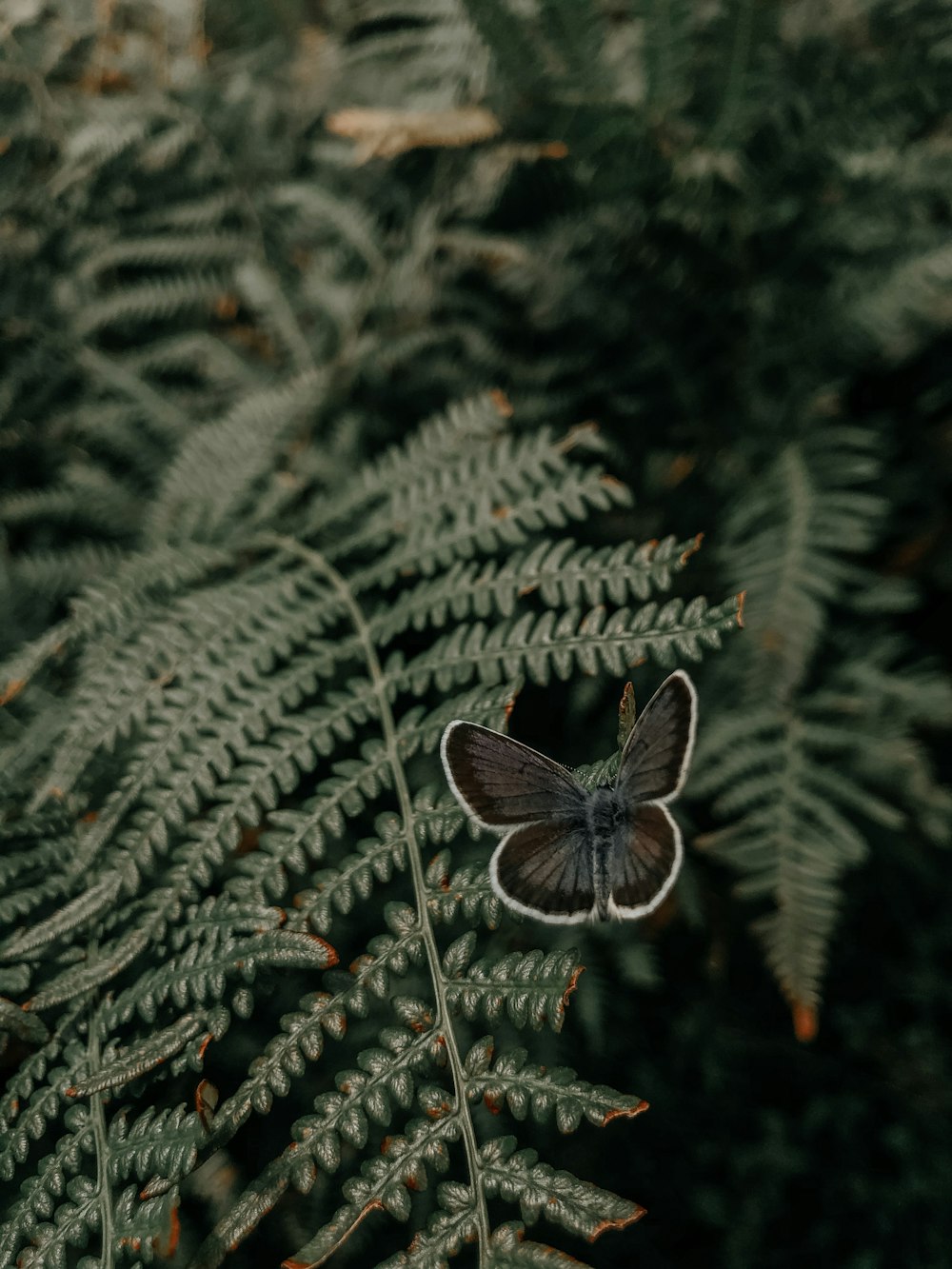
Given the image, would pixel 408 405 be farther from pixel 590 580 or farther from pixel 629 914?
pixel 629 914

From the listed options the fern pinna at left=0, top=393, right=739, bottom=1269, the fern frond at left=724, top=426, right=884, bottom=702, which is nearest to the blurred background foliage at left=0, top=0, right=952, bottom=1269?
the fern frond at left=724, top=426, right=884, bottom=702

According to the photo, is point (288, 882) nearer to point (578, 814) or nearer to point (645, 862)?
point (578, 814)

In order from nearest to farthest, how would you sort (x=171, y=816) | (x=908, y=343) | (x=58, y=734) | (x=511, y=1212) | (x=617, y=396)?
(x=171, y=816), (x=58, y=734), (x=511, y=1212), (x=908, y=343), (x=617, y=396)

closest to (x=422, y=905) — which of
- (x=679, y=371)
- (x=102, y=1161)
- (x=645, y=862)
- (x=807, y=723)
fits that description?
(x=645, y=862)

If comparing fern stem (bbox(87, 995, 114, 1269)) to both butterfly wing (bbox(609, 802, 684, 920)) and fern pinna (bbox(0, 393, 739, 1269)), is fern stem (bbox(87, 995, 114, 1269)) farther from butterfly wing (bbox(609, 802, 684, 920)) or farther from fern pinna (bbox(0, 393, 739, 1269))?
butterfly wing (bbox(609, 802, 684, 920))

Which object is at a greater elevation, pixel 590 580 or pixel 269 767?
pixel 590 580

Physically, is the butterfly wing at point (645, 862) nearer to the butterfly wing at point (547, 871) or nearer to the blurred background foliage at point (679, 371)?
the butterfly wing at point (547, 871)

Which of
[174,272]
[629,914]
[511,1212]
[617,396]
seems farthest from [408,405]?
[511,1212]
